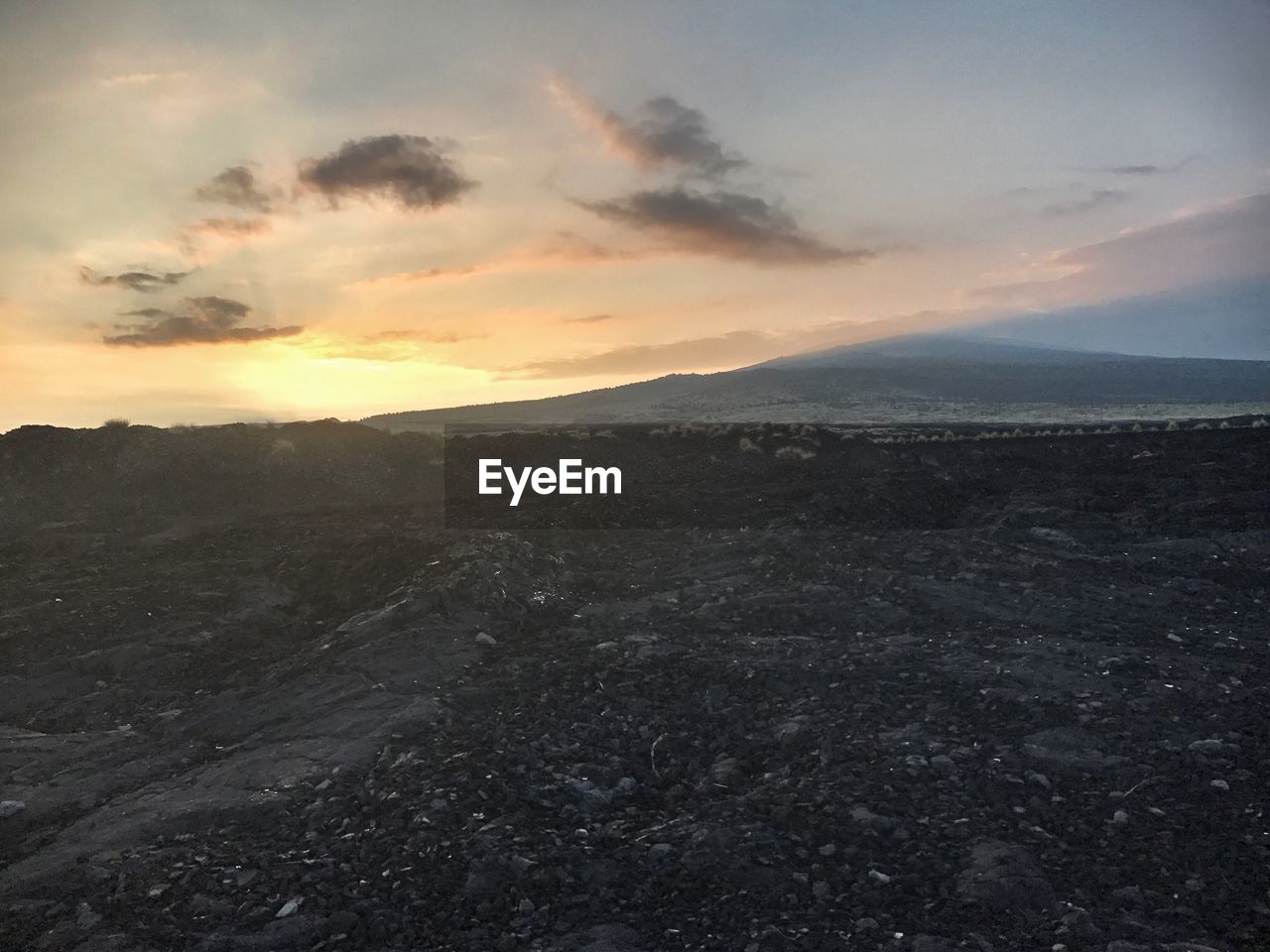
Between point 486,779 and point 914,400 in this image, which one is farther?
point 914,400

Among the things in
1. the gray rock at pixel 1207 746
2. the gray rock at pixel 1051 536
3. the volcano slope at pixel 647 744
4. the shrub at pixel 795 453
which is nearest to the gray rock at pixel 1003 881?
the volcano slope at pixel 647 744

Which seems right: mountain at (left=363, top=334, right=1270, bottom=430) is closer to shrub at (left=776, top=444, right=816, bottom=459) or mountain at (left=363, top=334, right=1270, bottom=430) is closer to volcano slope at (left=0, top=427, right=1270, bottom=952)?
shrub at (left=776, top=444, right=816, bottom=459)

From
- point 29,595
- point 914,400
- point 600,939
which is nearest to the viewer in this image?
point 600,939

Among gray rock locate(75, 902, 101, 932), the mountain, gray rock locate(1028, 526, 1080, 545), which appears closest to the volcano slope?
gray rock locate(75, 902, 101, 932)

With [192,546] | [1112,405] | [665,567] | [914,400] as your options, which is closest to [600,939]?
[665,567]

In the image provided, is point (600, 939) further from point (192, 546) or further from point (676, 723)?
point (192, 546)

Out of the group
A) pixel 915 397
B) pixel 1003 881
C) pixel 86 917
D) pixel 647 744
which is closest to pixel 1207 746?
pixel 1003 881
